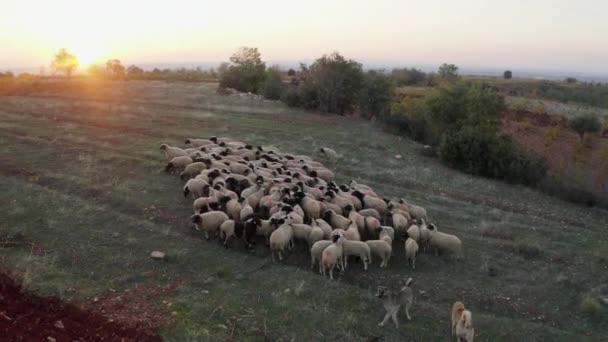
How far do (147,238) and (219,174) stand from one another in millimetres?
4163

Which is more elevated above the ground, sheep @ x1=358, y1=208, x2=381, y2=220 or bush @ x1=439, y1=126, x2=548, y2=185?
bush @ x1=439, y1=126, x2=548, y2=185

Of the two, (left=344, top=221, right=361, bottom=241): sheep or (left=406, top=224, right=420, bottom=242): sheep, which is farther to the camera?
(left=406, top=224, right=420, bottom=242): sheep

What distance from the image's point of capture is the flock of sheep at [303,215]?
12539 millimetres

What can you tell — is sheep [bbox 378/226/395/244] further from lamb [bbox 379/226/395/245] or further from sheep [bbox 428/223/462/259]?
sheep [bbox 428/223/462/259]

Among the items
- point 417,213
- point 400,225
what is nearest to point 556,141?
point 417,213

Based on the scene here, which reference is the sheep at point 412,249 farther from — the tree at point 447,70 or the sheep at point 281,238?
the tree at point 447,70

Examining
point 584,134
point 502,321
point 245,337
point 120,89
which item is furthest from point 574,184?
point 120,89

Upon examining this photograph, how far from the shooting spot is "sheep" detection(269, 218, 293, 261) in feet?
41.0

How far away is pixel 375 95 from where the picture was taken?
3697cm

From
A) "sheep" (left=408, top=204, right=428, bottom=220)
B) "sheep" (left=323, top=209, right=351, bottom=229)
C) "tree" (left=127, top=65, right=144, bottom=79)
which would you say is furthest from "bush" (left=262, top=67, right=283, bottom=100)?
"sheep" (left=323, top=209, right=351, bottom=229)

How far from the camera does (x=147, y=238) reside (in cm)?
1336

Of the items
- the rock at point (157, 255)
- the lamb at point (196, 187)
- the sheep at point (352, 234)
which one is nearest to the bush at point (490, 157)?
the sheep at point (352, 234)

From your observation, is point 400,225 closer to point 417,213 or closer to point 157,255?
point 417,213

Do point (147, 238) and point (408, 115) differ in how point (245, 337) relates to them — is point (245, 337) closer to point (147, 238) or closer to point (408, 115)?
point (147, 238)
